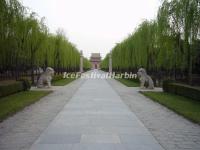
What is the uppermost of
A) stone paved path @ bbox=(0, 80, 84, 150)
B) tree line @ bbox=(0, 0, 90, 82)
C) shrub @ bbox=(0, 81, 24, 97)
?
tree line @ bbox=(0, 0, 90, 82)

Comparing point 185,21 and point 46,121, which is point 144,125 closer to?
point 46,121

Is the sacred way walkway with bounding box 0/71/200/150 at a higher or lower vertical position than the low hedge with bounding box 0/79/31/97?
lower

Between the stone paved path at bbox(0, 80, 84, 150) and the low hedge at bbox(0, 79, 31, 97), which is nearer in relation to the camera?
the stone paved path at bbox(0, 80, 84, 150)

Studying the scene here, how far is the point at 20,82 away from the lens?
70.5 ft

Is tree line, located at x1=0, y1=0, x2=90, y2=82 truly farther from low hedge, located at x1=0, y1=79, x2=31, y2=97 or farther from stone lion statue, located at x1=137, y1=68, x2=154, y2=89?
stone lion statue, located at x1=137, y1=68, x2=154, y2=89

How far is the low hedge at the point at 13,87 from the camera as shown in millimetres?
17188

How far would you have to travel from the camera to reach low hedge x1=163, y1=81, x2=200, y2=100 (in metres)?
16.2

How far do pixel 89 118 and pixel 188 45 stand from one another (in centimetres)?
1241

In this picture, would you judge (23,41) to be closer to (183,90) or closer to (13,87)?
(13,87)

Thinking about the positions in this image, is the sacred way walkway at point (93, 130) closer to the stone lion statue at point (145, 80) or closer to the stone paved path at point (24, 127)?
the stone paved path at point (24, 127)

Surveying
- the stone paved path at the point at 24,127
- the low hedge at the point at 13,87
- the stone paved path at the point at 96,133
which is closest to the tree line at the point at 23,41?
the low hedge at the point at 13,87

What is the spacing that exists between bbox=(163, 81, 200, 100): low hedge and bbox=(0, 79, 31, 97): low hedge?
9.02 metres

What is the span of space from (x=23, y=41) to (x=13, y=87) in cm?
848

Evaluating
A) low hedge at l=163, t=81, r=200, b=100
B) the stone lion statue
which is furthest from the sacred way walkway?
the stone lion statue
